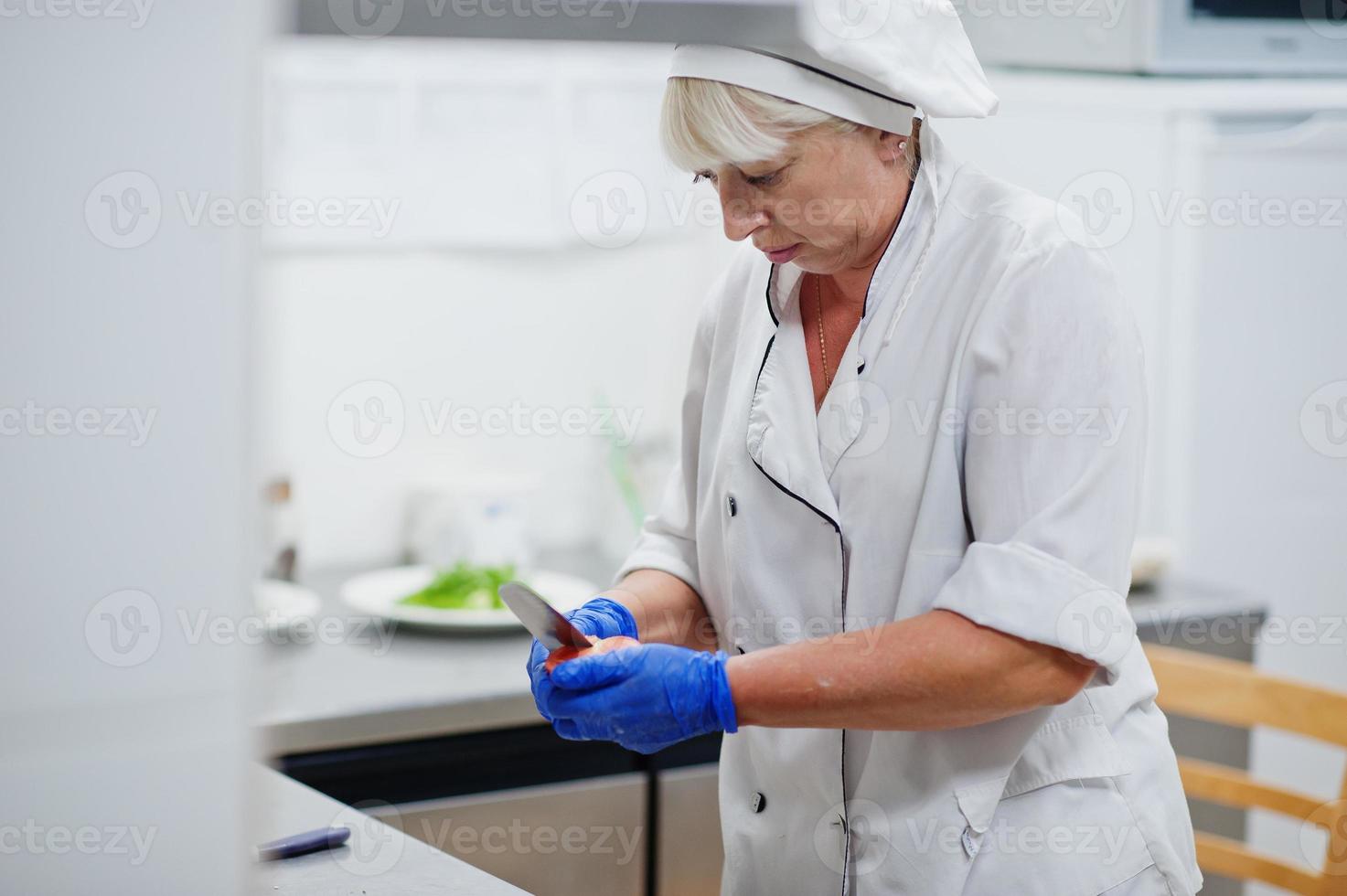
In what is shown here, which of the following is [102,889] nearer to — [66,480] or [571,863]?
[66,480]

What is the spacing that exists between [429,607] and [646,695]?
95 centimetres

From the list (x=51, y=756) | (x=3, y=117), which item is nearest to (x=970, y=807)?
(x=51, y=756)

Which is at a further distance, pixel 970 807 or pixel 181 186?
pixel 970 807

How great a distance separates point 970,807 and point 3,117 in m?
0.88

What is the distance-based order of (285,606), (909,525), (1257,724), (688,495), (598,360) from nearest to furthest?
1. (909,525)
2. (688,495)
3. (1257,724)
4. (285,606)
5. (598,360)

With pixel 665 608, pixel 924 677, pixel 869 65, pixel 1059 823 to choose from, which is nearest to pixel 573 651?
pixel 665 608

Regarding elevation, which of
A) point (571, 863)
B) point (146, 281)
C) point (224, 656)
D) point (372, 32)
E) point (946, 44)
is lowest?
point (571, 863)

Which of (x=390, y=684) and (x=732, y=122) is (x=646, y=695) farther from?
(x=390, y=684)

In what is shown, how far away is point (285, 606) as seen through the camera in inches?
73.1

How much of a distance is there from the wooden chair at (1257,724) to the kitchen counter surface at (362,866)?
98cm

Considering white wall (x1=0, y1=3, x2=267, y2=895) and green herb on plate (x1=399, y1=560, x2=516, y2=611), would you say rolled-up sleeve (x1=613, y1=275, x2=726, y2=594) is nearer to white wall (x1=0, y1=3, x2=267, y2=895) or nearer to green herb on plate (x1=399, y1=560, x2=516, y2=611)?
green herb on plate (x1=399, y1=560, x2=516, y2=611)

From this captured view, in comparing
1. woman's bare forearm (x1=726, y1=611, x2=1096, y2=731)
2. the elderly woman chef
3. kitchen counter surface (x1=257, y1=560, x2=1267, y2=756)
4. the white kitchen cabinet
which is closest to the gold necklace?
the elderly woman chef

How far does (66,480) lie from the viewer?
0.55m

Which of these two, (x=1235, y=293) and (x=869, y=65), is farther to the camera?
(x=1235, y=293)
